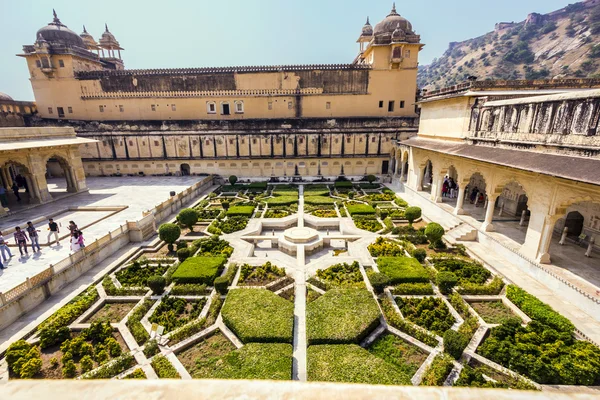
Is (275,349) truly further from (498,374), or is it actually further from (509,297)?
(509,297)

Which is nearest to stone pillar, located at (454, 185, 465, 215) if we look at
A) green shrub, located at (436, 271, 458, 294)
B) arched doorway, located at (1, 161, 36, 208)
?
green shrub, located at (436, 271, 458, 294)

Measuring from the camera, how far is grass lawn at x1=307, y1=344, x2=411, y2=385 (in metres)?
8.05

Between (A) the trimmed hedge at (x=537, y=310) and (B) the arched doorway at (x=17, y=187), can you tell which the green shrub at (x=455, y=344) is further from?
(B) the arched doorway at (x=17, y=187)

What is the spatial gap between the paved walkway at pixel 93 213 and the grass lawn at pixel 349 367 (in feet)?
41.4

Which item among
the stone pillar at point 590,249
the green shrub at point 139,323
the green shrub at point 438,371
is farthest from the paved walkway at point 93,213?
the stone pillar at point 590,249

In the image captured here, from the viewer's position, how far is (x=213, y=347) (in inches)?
378

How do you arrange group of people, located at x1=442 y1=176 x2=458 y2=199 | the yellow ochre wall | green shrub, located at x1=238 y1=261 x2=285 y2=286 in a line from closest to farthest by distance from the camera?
green shrub, located at x1=238 y1=261 x2=285 y2=286 → group of people, located at x1=442 y1=176 x2=458 y2=199 → the yellow ochre wall

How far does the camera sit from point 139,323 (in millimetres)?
10453

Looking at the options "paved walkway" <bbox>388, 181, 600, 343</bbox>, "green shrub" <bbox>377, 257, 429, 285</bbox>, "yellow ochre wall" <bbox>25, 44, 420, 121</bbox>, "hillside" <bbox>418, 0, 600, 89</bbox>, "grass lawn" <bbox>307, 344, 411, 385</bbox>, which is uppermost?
"hillside" <bbox>418, 0, 600, 89</bbox>

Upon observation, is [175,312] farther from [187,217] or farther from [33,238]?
[33,238]

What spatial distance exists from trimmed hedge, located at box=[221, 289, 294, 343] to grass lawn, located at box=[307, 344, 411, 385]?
1.23 metres

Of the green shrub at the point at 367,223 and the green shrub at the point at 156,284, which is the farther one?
the green shrub at the point at 367,223

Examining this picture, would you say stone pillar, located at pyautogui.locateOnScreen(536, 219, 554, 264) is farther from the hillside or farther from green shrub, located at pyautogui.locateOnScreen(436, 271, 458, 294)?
the hillside

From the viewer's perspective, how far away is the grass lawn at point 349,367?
26.4 ft
